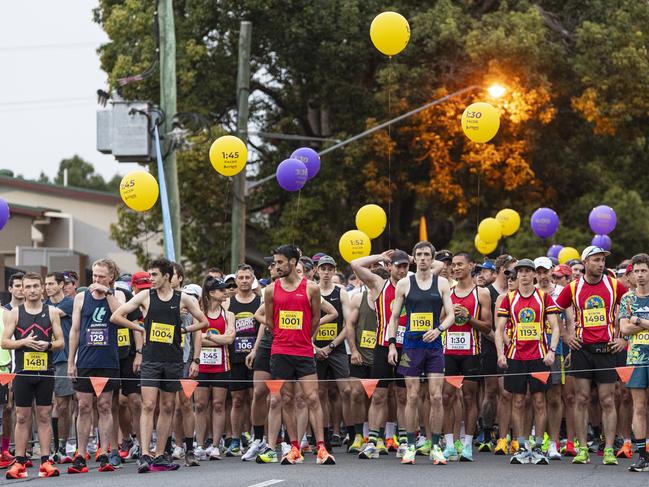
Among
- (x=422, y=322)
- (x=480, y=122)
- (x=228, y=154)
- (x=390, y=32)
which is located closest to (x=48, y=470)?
(x=422, y=322)

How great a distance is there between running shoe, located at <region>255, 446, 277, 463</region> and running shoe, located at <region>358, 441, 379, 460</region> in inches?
38.8

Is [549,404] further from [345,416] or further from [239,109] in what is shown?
[239,109]

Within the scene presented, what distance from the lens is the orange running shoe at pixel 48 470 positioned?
44.3 ft

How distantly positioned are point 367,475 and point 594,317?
313cm

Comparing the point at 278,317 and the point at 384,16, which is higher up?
the point at 384,16

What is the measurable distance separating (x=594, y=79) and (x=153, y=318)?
64.6 ft

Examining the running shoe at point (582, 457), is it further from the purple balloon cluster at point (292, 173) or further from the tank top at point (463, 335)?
the purple balloon cluster at point (292, 173)

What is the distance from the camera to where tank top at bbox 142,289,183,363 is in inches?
543

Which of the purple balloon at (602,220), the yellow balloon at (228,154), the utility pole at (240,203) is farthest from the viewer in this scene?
the utility pole at (240,203)

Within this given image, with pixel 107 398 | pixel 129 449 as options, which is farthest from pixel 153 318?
pixel 129 449

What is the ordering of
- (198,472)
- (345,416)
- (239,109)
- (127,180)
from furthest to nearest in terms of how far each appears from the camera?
(239,109) → (127,180) → (345,416) → (198,472)

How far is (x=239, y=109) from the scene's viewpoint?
25438mm

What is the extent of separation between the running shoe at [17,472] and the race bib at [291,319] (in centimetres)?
295

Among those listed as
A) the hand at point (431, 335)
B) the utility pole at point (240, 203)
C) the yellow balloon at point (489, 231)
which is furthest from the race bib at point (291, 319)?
the yellow balloon at point (489, 231)
